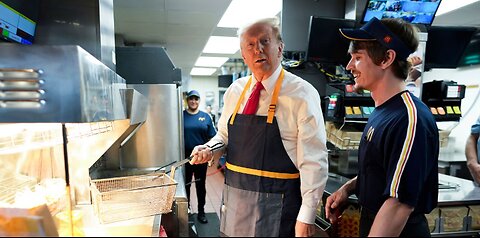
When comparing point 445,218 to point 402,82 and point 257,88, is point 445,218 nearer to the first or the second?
point 402,82

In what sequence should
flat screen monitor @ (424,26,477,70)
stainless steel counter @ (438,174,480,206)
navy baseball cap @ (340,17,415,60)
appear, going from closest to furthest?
1. navy baseball cap @ (340,17,415,60)
2. stainless steel counter @ (438,174,480,206)
3. flat screen monitor @ (424,26,477,70)

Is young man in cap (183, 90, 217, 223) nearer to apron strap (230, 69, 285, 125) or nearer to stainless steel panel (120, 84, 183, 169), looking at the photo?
stainless steel panel (120, 84, 183, 169)

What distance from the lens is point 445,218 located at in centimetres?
192

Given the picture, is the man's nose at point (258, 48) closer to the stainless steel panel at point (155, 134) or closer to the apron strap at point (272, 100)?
the apron strap at point (272, 100)

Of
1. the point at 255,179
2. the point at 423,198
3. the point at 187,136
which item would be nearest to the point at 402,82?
the point at 423,198

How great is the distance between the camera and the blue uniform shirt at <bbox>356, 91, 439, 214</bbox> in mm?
899

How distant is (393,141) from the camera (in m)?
0.98

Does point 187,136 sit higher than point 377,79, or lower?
lower

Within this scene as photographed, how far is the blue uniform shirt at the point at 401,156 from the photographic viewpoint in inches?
35.4

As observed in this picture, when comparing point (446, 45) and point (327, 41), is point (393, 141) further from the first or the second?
point (446, 45)

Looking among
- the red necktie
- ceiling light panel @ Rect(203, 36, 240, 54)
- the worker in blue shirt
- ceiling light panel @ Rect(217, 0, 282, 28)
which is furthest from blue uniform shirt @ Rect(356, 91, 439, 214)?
ceiling light panel @ Rect(203, 36, 240, 54)

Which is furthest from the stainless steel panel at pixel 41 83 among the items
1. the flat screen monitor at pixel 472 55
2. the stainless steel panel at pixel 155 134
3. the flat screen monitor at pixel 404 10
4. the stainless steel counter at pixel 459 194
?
the flat screen monitor at pixel 472 55

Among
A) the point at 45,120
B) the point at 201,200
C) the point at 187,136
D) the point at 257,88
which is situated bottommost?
the point at 201,200

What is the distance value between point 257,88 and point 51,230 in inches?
41.9
